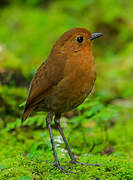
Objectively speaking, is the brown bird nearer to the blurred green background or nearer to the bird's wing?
the bird's wing

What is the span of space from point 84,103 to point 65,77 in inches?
83.3

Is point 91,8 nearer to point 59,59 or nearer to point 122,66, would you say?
point 122,66

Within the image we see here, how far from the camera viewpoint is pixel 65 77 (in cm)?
345

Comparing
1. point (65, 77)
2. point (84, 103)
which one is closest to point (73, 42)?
point (65, 77)

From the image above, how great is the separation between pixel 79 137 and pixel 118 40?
23.5 feet

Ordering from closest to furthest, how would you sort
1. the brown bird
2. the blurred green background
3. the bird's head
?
the brown bird → the bird's head → the blurred green background

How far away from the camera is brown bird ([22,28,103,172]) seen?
3.45m

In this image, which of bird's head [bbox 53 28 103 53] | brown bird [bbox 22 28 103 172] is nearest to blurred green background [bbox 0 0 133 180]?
brown bird [bbox 22 28 103 172]

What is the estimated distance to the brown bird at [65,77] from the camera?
345 centimetres

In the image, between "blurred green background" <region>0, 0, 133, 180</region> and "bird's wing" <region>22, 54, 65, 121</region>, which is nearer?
"bird's wing" <region>22, 54, 65, 121</region>

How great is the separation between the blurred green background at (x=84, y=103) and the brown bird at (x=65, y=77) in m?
0.60

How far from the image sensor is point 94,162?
3908 mm

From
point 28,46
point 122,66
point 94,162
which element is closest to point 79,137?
point 94,162

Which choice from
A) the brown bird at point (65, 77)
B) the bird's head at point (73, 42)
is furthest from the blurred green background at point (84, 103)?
the bird's head at point (73, 42)
